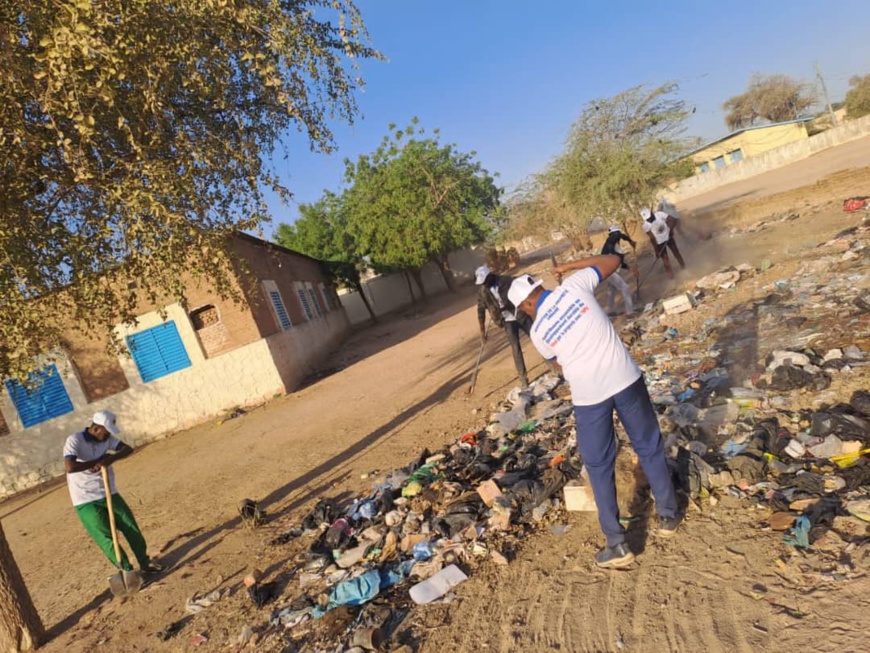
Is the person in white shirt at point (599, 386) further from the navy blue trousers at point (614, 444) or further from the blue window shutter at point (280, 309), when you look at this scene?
the blue window shutter at point (280, 309)

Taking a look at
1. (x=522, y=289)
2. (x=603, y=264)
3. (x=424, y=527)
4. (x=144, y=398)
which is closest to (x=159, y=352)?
(x=144, y=398)

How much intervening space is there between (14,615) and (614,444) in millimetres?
5369

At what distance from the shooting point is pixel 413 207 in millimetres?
26828

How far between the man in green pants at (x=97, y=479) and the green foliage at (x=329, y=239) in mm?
23463

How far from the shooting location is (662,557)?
321 centimetres

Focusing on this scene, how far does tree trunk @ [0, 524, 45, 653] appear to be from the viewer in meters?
4.71

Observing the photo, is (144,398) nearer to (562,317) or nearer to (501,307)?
(501,307)

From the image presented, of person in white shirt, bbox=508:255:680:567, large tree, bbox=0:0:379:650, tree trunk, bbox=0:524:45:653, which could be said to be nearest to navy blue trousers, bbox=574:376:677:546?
person in white shirt, bbox=508:255:680:567

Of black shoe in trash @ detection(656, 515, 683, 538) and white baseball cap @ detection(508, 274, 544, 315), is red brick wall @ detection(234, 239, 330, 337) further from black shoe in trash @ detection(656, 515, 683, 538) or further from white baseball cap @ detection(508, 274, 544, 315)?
black shoe in trash @ detection(656, 515, 683, 538)

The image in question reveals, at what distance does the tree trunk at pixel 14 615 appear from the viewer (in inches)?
185

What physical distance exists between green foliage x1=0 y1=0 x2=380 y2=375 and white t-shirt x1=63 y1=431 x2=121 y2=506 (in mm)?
989

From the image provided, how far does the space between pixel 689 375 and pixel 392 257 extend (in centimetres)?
2210

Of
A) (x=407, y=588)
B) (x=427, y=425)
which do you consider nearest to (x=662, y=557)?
(x=407, y=588)

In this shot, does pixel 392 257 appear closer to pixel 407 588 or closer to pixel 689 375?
pixel 689 375
